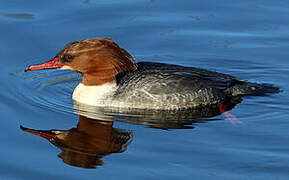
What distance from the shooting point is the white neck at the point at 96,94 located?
10.2 metres

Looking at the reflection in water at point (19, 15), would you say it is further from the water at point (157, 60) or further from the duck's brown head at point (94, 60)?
the duck's brown head at point (94, 60)

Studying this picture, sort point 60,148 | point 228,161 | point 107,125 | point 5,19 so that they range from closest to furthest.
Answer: point 228,161 < point 60,148 < point 107,125 < point 5,19

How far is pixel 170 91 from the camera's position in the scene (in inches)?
401

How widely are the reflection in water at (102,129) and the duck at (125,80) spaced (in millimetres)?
157

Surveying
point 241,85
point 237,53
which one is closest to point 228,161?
point 241,85

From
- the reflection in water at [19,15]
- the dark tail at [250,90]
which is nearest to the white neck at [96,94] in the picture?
the dark tail at [250,90]

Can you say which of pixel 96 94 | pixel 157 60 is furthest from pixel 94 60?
pixel 157 60

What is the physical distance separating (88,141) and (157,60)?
12.5ft

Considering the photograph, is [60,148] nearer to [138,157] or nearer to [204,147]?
[138,157]

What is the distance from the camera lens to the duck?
10031mm

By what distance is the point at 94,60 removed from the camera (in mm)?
10109

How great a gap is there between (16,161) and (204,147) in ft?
8.80

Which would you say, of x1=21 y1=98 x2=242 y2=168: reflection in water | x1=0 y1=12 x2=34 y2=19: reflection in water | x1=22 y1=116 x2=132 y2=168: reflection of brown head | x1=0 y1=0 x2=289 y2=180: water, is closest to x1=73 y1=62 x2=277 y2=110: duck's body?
x1=21 y1=98 x2=242 y2=168: reflection in water

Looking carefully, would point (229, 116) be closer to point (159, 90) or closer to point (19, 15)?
point (159, 90)
